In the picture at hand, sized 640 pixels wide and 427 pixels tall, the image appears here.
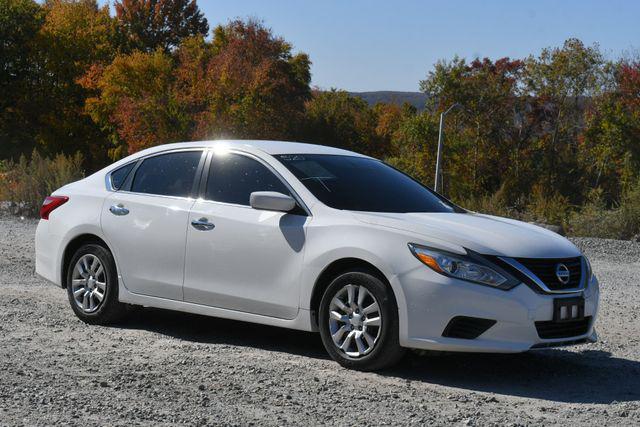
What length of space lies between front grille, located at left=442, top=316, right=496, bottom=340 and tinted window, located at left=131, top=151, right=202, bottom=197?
8.69ft

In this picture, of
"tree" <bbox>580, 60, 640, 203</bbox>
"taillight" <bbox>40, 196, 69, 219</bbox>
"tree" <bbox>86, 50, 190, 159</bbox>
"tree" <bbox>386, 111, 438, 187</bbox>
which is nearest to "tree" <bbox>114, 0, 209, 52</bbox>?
"tree" <bbox>86, 50, 190, 159</bbox>

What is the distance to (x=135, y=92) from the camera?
5800cm

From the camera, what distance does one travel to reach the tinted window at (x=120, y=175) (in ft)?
28.0

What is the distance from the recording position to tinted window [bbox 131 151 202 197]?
8.01 metres

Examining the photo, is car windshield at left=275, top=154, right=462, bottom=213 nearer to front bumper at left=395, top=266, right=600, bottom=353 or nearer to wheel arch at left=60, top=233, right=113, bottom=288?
front bumper at left=395, top=266, right=600, bottom=353

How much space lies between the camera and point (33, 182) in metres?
21.6

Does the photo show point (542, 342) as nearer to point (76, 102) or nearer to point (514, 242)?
point (514, 242)

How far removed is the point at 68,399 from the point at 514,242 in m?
3.02

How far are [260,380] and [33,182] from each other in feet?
54.3

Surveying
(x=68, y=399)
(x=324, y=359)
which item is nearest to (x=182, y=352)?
(x=324, y=359)

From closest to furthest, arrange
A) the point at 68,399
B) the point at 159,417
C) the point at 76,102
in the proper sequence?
the point at 159,417 < the point at 68,399 < the point at 76,102

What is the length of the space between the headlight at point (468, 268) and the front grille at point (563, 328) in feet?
1.22

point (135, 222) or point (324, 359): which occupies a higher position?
point (135, 222)

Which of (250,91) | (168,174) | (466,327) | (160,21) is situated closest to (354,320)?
(466,327)
